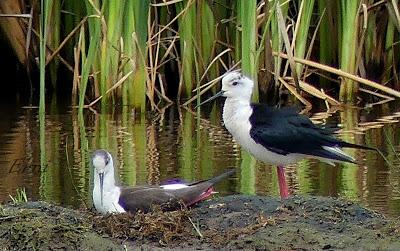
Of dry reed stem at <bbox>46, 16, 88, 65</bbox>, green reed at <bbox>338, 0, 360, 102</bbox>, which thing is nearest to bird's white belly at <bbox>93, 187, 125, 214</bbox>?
green reed at <bbox>338, 0, 360, 102</bbox>

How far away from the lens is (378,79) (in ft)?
38.7

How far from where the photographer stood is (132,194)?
6.09m

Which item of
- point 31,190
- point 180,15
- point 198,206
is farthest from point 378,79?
point 198,206

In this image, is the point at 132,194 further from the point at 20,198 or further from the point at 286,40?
the point at 286,40

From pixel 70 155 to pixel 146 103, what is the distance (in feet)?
7.90

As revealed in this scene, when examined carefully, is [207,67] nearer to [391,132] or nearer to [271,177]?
[391,132]

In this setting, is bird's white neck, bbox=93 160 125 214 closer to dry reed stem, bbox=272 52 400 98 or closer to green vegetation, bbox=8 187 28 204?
green vegetation, bbox=8 187 28 204

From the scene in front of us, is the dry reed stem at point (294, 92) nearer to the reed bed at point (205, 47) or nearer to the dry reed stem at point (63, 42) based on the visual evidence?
the reed bed at point (205, 47)

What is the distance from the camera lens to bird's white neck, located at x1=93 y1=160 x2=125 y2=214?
5.97 m

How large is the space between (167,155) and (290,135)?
8.74 feet

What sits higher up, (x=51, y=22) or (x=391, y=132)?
(x=51, y=22)

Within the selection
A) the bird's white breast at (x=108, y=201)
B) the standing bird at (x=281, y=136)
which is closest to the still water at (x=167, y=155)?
the standing bird at (x=281, y=136)

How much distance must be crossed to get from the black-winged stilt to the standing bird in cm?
61

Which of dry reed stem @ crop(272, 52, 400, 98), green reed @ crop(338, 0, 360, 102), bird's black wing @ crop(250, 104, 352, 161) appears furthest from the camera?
green reed @ crop(338, 0, 360, 102)
